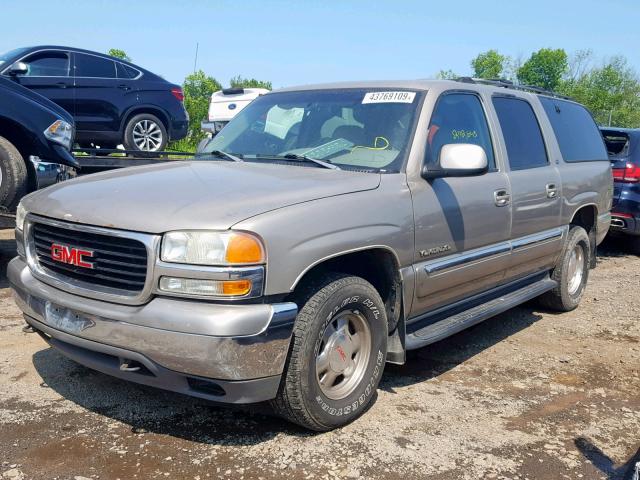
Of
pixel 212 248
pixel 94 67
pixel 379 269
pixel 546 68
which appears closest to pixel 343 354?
pixel 379 269

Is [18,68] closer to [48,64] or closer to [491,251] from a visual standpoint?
[48,64]

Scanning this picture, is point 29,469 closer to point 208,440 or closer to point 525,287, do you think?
point 208,440

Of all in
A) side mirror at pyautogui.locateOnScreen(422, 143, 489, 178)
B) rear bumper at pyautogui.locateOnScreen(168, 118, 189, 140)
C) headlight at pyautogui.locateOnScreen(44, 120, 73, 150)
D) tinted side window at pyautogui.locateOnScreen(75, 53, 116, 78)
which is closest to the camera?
side mirror at pyautogui.locateOnScreen(422, 143, 489, 178)

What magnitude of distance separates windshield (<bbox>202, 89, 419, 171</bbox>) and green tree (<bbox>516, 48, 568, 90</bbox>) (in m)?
57.4

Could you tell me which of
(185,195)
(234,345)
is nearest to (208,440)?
(234,345)

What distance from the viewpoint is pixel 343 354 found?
3443mm

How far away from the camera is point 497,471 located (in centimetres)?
310

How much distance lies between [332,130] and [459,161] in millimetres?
856

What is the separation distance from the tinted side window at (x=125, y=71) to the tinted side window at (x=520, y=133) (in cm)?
671

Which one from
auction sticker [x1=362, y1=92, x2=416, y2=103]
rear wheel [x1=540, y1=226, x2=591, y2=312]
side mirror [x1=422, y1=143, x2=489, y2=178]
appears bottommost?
rear wheel [x1=540, y1=226, x2=591, y2=312]

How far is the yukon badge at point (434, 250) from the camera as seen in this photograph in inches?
150

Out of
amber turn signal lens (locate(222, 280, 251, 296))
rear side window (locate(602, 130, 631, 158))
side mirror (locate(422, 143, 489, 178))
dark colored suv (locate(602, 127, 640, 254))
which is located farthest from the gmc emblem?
rear side window (locate(602, 130, 631, 158))

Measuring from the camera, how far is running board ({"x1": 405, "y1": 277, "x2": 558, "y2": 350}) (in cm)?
387

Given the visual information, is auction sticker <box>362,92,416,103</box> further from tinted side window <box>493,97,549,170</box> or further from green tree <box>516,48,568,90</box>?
green tree <box>516,48,568,90</box>
